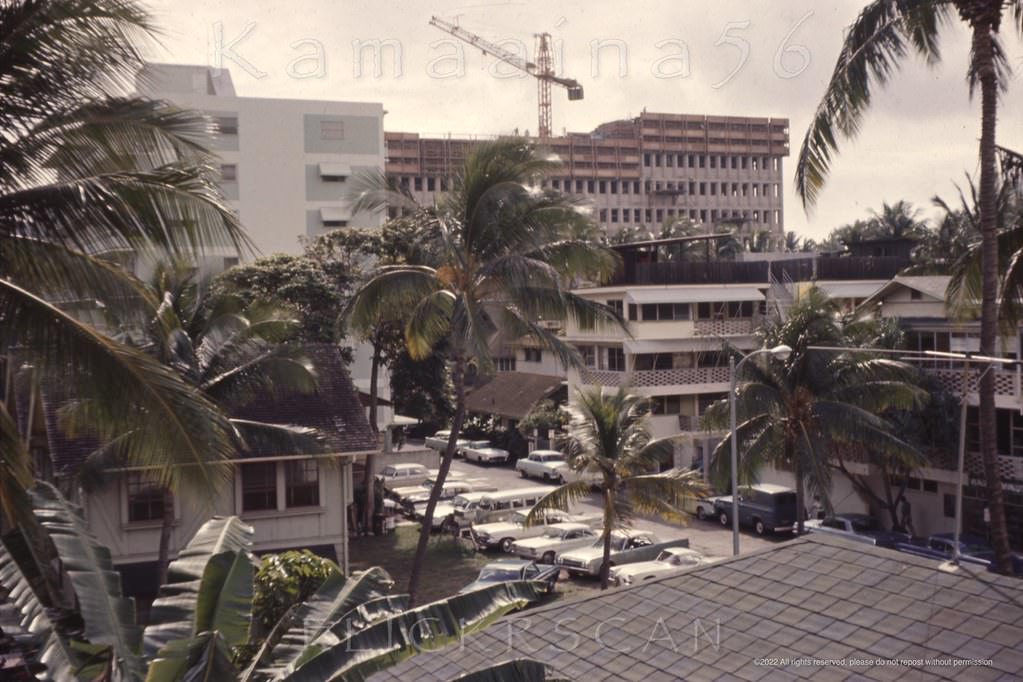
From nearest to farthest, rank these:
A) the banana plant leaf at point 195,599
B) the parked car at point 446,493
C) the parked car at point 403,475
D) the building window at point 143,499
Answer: the banana plant leaf at point 195,599
the building window at point 143,499
the parked car at point 446,493
the parked car at point 403,475

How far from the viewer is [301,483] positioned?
22844 millimetres

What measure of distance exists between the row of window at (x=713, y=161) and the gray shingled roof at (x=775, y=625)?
8124 cm

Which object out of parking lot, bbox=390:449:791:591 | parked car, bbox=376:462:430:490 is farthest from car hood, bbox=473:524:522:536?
parked car, bbox=376:462:430:490

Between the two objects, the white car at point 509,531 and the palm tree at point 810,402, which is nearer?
the palm tree at point 810,402

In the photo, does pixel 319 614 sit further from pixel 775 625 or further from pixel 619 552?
pixel 619 552

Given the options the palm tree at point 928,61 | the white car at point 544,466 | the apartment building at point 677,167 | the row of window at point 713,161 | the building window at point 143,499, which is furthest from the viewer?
the row of window at point 713,161

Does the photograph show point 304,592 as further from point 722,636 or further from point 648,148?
point 648,148

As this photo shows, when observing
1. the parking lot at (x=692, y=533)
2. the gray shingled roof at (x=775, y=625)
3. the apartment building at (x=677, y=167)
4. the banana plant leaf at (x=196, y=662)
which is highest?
the apartment building at (x=677, y=167)

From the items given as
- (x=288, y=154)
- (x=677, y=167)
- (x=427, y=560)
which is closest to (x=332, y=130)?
(x=288, y=154)

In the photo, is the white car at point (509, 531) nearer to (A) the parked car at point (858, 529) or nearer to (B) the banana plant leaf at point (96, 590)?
(A) the parked car at point (858, 529)

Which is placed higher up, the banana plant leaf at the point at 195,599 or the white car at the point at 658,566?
the banana plant leaf at the point at 195,599

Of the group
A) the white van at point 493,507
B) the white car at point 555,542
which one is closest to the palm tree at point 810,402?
the white car at point 555,542

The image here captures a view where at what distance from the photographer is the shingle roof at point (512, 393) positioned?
47.2 metres

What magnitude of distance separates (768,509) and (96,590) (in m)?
27.4
